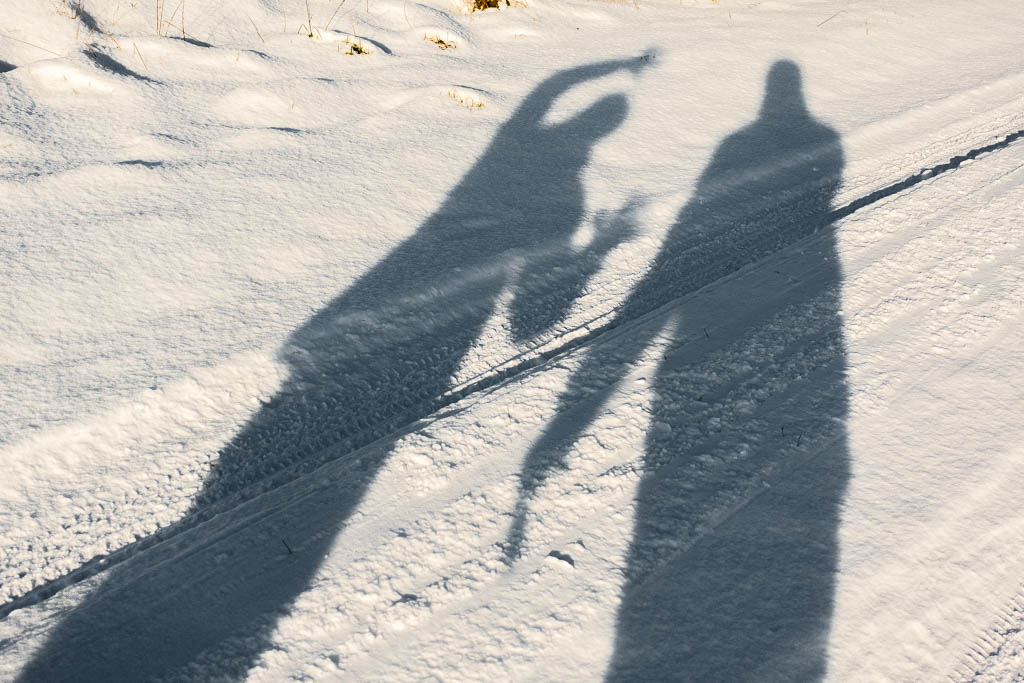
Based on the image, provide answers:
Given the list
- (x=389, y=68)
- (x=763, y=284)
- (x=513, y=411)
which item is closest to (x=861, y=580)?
(x=513, y=411)

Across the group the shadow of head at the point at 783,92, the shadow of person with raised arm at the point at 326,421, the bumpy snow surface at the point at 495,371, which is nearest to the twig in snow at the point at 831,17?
the shadow of head at the point at 783,92

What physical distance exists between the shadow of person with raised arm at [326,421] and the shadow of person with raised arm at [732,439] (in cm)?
36

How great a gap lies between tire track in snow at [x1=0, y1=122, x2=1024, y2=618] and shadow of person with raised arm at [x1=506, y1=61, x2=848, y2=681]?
0.04 meters

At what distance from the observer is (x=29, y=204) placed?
2.90 m

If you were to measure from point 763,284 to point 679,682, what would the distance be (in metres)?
1.51

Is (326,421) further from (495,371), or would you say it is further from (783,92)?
(783,92)

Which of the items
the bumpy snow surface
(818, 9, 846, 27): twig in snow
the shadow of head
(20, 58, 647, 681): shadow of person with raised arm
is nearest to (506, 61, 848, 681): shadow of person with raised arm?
the bumpy snow surface

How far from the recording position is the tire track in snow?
5.83 feet

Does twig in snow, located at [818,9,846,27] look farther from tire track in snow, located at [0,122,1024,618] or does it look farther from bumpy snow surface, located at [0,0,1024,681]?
tire track in snow, located at [0,122,1024,618]

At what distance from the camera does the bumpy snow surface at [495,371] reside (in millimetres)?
1680

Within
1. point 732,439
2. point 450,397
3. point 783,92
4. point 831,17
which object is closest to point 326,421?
point 450,397

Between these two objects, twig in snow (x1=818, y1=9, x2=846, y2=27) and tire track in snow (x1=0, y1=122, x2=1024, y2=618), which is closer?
tire track in snow (x1=0, y1=122, x2=1024, y2=618)

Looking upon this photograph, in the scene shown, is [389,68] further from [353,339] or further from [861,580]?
[861,580]

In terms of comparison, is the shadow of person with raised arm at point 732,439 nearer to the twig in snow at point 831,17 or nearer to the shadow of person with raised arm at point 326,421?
the shadow of person with raised arm at point 326,421
